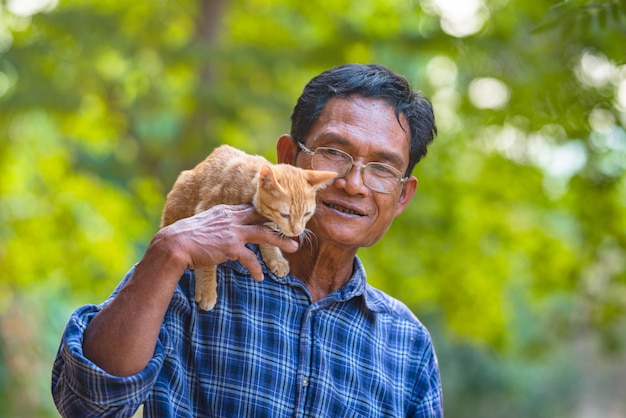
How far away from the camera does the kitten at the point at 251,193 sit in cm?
241

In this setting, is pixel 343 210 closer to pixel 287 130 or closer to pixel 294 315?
pixel 294 315

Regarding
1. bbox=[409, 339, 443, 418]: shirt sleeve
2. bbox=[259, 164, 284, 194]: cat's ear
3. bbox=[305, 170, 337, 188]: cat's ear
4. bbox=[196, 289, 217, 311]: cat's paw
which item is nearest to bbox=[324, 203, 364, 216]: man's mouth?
bbox=[305, 170, 337, 188]: cat's ear

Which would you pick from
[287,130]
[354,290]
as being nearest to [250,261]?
[354,290]

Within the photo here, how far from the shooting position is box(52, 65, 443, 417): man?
2074 millimetres

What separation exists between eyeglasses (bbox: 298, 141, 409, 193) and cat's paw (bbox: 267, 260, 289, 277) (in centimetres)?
32

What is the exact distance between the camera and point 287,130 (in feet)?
32.2

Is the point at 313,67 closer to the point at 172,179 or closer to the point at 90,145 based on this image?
the point at 172,179

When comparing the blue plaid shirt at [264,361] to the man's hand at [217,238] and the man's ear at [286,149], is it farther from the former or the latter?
the man's ear at [286,149]

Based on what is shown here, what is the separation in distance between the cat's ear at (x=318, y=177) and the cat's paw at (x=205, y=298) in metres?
0.44

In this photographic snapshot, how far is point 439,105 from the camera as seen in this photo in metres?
10.2

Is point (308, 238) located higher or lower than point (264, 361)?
higher

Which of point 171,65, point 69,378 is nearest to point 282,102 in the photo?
point 171,65

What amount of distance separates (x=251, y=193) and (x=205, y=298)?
372mm

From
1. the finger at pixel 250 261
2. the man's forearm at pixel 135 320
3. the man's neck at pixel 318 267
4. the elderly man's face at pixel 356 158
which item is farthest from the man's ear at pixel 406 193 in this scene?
the man's forearm at pixel 135 320
